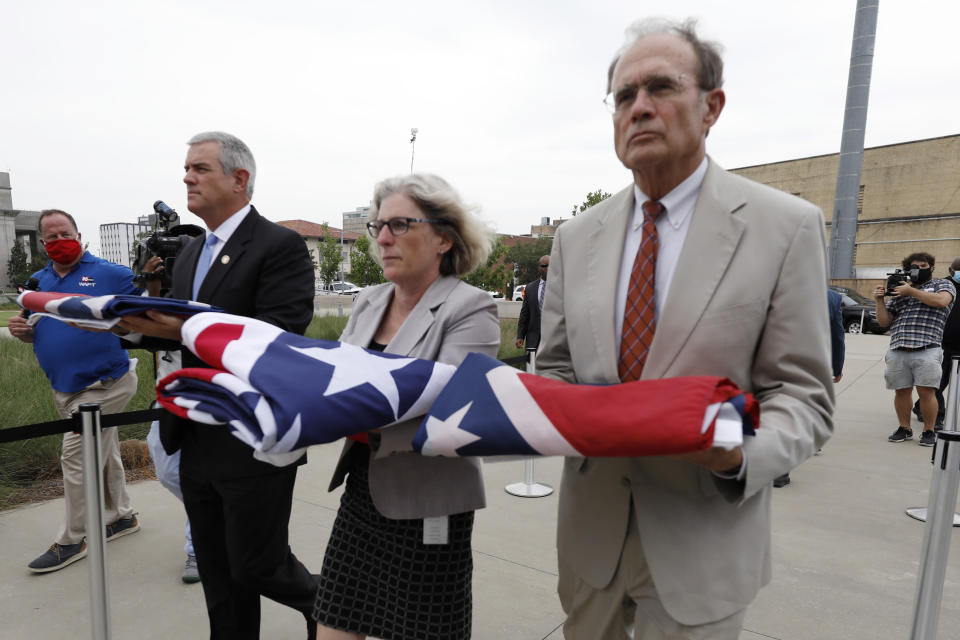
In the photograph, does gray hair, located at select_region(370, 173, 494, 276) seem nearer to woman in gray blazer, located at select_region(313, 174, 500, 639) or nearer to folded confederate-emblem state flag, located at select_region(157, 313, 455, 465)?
woman in gray blazer, located at select_region(313, 174, 500, 639)

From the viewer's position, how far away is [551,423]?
3.97ft

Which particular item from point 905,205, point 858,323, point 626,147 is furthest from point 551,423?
point 905,205

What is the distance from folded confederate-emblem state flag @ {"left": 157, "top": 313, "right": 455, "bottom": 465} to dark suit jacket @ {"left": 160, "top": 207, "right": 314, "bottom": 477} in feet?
2.32

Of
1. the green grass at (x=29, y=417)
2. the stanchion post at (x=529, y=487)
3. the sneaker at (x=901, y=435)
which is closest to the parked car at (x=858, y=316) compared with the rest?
the sneaker at (x=901, y=435)

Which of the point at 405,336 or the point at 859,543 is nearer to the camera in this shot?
the point at 405,336

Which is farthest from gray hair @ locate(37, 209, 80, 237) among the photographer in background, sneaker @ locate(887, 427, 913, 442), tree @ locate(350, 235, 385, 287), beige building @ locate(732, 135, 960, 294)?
beige building @ locate(732, 135, 960, 294)

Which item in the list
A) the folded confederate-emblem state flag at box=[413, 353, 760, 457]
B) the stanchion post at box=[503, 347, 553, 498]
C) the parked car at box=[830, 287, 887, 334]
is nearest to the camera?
the folded confederate-emblem state flag at box=[413, 353, 760, 457]

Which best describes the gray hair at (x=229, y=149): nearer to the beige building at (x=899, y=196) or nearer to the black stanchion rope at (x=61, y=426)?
the black stanchion rope at (x=61, y=426)

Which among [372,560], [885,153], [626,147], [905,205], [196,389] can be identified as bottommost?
[372,560]

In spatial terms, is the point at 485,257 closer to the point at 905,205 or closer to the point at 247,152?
the point at 247,152

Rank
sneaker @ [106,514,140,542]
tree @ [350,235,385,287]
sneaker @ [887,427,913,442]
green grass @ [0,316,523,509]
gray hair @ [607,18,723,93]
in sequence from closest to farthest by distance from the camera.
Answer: gray hair @ [607,18,723,93] < sneaker @ [106,514,140,542] < green grass @ [0,316,523,509] < sneaker @ [887,427,913,442] < tree @ [350,235,385,287]

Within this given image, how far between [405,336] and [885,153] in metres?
47.5

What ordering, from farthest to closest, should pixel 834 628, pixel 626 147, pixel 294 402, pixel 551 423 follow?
pixel 834 628 → pixel 626 147 → pixel 294 402 → pixel 551 423

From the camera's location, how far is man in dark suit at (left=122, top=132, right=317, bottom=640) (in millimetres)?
2361
